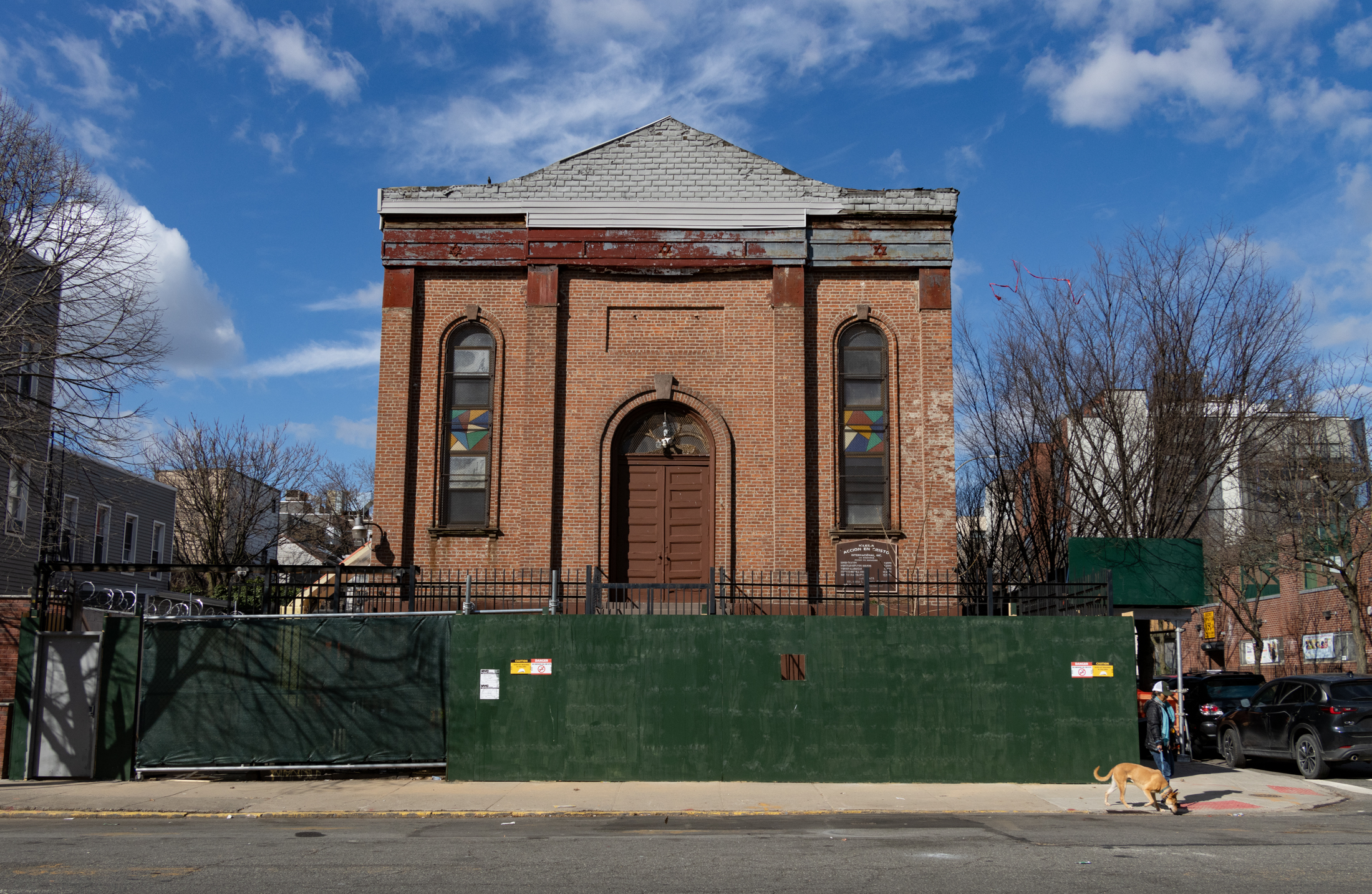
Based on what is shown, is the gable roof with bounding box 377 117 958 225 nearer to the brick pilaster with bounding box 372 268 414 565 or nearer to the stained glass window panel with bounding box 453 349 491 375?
the brick pilaster with bounding box 372 268 414 565

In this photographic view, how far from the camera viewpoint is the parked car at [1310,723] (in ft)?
51.2

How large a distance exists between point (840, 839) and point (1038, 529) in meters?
15.8

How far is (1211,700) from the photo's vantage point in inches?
861

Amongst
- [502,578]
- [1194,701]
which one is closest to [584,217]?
[502,578]

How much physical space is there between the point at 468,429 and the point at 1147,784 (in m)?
12.5

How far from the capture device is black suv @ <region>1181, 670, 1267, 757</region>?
20781 millimetres

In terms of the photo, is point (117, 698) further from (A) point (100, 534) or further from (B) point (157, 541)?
(B) point (157, 541)

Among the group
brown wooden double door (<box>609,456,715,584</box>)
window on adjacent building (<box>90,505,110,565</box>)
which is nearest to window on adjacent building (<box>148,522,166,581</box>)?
window on adjacent building (<box>90,505,110,565</box>)

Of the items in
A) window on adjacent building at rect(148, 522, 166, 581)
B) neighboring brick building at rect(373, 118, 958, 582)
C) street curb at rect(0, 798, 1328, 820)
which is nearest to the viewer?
street curb at rect(0, 798, 1328, 820)

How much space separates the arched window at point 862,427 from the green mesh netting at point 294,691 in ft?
25.4

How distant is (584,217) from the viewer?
773 inches

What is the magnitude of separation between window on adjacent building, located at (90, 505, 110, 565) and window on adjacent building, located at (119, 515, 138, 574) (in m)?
1.18

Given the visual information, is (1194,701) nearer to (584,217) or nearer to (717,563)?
(717,563)

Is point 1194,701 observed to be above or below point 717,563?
below
